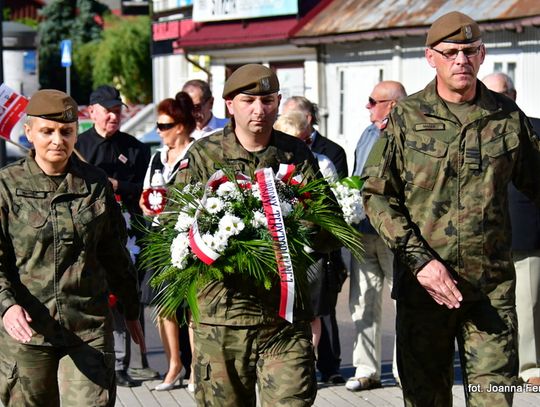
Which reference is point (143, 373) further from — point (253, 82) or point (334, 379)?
point (253, 82)

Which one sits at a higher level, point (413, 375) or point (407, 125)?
point (407, 125)

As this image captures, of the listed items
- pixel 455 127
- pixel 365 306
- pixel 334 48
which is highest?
pixel 334 48

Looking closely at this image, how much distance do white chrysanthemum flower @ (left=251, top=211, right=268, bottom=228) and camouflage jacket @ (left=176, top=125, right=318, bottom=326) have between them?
27 cm

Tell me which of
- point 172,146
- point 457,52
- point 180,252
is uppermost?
point 457,52

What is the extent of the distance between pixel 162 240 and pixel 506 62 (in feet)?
44.9

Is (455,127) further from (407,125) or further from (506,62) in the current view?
(506,62)

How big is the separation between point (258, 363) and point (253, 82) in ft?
4.37

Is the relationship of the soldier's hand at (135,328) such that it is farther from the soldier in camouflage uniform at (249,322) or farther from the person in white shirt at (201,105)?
the person in white shirt at (201,105)

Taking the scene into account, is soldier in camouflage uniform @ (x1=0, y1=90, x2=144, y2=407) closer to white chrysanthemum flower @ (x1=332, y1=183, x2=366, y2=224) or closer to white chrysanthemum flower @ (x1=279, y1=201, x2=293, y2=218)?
white chrysanthemum flower @ (x1=279, y1=201, x2=293, y2=218)

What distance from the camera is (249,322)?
235 inches

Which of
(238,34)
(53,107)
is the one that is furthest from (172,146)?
(238,34)

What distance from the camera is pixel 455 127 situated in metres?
6.02

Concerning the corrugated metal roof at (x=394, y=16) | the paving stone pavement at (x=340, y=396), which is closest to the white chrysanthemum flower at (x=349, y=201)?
the paving stone pavement at (x=340, y=396)

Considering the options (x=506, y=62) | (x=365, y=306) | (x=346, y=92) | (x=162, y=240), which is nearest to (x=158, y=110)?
(x=365, y=306)
